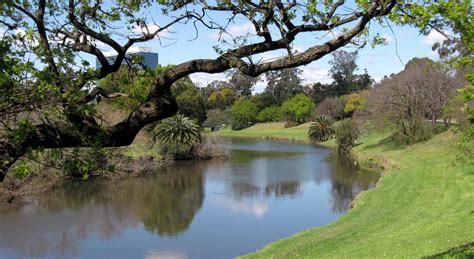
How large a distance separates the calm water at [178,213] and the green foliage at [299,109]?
51.9 metres

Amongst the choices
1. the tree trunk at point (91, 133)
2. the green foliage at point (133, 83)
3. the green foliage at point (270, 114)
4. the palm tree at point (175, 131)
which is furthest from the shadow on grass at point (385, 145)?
the green foliage at point (270, 114)

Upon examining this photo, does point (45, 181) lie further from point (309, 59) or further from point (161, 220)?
point (309, 59)

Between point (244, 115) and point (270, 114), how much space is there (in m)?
5.23

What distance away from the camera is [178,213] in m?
23.9

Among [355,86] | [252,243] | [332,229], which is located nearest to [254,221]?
[252,243]

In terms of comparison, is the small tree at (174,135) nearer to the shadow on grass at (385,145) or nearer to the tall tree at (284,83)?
the shadow on grass at (385,145)

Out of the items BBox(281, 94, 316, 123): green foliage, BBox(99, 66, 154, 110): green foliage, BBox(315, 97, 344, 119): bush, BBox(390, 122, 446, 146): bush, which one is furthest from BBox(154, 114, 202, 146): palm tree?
BBox(281, 94, 316, 123): green foliage

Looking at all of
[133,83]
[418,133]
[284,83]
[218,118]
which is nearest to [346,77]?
[284,83]

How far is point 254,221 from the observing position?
21859mm

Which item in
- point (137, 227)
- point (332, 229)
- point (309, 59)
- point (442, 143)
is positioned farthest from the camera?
point (442, 143)

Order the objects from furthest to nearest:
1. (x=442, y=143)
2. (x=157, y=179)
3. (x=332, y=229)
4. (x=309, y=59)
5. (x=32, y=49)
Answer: (x=442, y=143), (x=157, y=179), (x=332, y=229), (x=32, y=49), (x=309, y=59)

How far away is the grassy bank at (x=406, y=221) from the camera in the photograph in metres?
11.8

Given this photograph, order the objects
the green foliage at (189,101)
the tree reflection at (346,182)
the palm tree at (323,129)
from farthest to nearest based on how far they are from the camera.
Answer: the green foliage at (189,101) → the palm tree at (323,129) → the tree reflection at (346,182)

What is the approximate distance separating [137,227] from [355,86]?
90.0m
